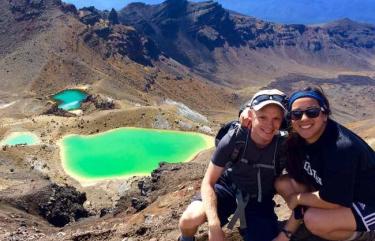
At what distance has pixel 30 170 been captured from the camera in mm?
36031

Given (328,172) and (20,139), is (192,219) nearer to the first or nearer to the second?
(328,172)

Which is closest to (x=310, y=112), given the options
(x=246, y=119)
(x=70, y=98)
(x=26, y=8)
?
(x=246, y=119)

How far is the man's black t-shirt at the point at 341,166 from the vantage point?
22.5ft

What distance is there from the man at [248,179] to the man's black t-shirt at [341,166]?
748 millimetres

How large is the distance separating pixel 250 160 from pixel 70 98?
77.5 metres

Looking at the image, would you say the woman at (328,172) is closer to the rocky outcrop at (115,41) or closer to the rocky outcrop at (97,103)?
the rocky outcrop at (97,103)

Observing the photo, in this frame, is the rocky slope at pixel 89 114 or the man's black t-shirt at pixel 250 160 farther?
the rocky slope at pixel 89 114

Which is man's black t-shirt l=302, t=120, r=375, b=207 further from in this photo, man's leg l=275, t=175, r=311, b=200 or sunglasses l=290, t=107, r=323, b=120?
man's leg l=275, t=175, r=311, b=200

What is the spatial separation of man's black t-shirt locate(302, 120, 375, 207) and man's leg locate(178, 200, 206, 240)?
1.77 metres

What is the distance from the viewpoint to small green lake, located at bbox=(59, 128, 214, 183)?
3844cm

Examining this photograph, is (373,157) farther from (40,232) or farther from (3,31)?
(3,31)

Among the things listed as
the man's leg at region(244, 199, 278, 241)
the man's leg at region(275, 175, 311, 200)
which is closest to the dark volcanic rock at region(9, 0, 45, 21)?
the man's leg at region(244, 199, 278, 241)

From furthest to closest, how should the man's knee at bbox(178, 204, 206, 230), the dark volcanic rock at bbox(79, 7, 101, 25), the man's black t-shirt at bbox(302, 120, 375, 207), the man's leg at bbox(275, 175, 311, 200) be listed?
the dark volcanic rock at bbox(79, 7, 101, 25) < the man's knee at bbox(178, 204, 206, 230) < the man's leg at bbox(275, 175, 311, 200) < the man's black t-shirt at bbox(302, 120, 375, 207)

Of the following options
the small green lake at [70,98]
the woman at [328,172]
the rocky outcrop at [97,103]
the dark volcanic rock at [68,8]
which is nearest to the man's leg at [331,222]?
the woman at [328,172]
